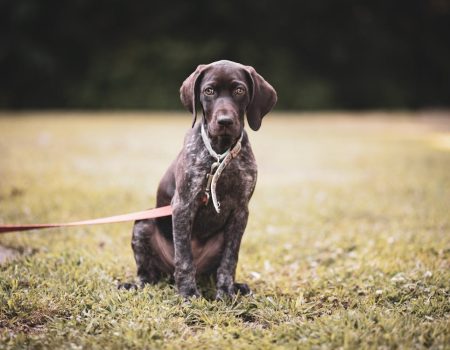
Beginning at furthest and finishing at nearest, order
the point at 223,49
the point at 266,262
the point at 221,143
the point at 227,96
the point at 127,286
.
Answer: the point at 223,49
the point at 266,262
the point at 127,286
the point at 221,143
the point at 227,96

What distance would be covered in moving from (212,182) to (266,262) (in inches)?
66.9

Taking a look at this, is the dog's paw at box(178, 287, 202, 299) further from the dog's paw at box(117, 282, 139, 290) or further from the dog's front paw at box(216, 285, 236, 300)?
the dog's paw at box(117, 282, 139, 290)

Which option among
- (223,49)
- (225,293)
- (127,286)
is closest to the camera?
(225,293)

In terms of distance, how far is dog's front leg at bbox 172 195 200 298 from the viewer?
376 cm

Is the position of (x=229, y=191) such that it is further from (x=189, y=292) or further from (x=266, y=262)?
(x=266, y=262)

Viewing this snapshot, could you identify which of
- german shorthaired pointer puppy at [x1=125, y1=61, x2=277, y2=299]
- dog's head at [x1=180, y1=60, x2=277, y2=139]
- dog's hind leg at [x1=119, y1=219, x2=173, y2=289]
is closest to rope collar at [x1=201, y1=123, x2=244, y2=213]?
german shorthaired pointer puppy at [x1=125, y1=61, x2=277, y2=299]

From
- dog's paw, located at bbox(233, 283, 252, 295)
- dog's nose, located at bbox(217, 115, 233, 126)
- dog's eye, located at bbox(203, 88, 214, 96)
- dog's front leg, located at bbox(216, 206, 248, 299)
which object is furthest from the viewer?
dog's paw, located at bbox(233, 283, 252, 295)

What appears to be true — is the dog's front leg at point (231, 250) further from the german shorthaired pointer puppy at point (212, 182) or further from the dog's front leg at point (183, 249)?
the dog's front leg at point (183, 249)

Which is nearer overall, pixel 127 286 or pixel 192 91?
pixel 192 91

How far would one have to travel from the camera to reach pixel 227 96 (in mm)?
3617

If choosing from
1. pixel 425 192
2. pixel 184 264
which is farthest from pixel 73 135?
pixel 184 264

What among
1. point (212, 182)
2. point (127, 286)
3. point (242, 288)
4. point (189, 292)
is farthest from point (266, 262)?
point (212, 182)

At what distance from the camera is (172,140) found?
48.8ft

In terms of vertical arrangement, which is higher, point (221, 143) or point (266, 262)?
point (221, 143)
